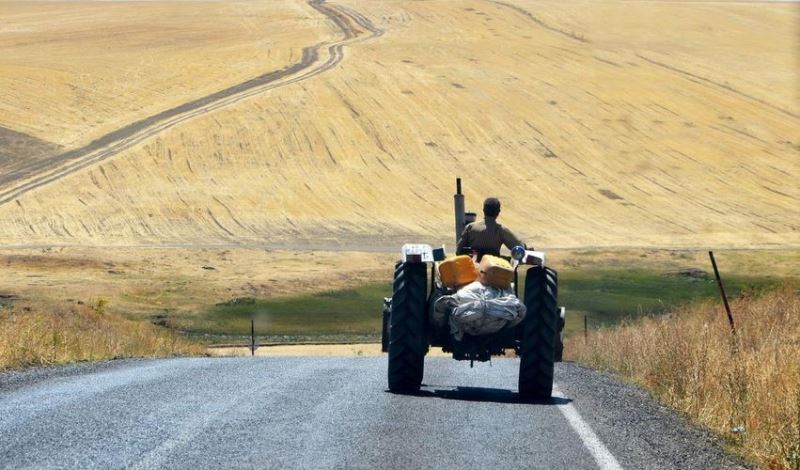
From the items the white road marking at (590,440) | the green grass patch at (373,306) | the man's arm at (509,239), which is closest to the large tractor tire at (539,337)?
the white road marking at (590,440)

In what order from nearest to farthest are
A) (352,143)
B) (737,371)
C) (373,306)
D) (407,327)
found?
1. (737,371)
2. (407,327)
3. (373,306)
4. (352,143)

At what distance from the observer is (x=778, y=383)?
436 inches

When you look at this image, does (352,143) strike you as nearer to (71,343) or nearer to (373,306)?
(373,306)

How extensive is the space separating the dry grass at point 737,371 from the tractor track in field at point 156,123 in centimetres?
4595

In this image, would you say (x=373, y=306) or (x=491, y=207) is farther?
(x=373, y=306)

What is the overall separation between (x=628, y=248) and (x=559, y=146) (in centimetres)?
1940

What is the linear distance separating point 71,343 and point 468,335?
7.92 metres

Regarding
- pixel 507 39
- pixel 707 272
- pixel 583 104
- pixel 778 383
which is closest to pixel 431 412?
pixel 778 383

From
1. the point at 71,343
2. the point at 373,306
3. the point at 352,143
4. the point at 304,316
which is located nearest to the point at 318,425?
the point at 71,343

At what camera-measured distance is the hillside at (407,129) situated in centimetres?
5756

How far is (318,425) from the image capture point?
9945 millimetres

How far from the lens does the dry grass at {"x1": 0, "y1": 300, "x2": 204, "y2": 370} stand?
52.5 ft

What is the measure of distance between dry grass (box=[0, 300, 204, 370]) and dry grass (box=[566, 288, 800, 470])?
7.12m

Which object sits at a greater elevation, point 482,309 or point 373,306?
point 482,309
